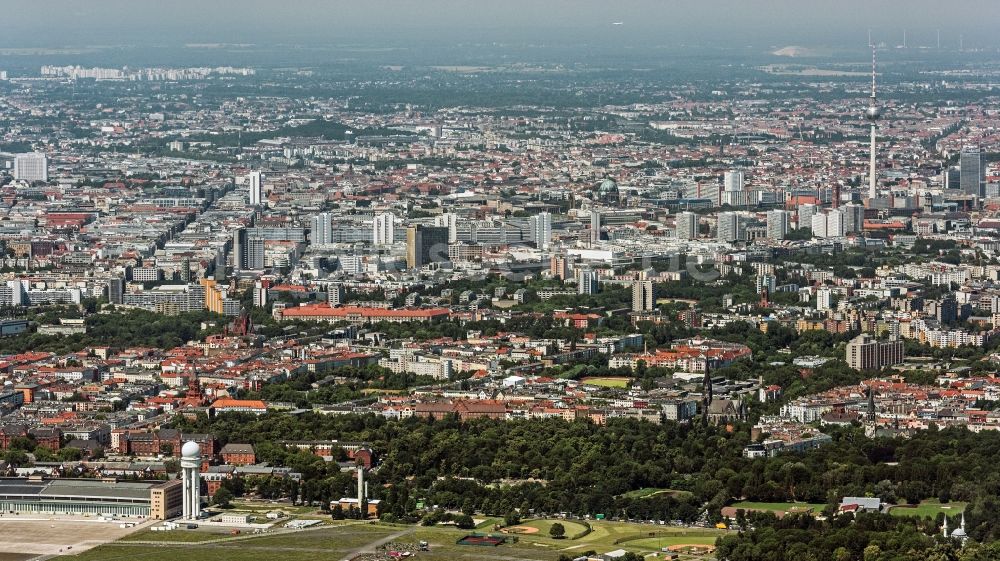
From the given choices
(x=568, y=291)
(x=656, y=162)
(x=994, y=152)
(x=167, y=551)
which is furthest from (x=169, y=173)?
(x=167, y=551)

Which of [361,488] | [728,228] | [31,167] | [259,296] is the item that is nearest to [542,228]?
[728,228]

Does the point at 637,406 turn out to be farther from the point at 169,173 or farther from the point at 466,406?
the point at 169,173

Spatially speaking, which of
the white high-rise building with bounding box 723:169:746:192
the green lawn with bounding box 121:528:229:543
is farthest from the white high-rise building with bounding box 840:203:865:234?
the green lawn with bounding box 121:528:229:543

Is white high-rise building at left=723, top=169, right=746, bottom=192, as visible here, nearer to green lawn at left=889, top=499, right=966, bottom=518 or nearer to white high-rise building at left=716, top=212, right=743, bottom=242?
white high-rise building at left=716, top=212, right=743, bottom=242

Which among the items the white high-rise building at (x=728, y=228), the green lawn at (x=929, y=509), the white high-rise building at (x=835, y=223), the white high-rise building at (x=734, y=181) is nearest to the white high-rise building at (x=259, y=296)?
the white high-rise building at (x=728, y=228)

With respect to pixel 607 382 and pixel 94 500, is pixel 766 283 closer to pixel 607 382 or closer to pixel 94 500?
pixel 607 382
